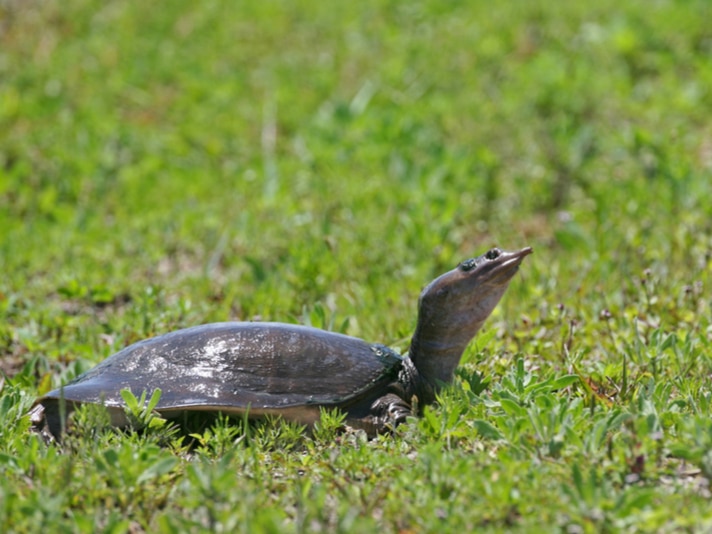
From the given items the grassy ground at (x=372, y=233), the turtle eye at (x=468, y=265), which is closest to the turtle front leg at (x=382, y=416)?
the grassy ground at (x=372, y=233)

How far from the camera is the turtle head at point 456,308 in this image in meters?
3.78

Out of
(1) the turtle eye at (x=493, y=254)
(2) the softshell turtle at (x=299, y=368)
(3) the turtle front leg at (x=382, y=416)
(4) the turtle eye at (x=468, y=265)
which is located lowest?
(3) the turtle front leg at (x=382, y=416)

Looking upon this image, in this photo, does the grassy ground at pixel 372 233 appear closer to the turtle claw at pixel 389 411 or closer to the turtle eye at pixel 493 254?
the turtle claw at pixel 389 411

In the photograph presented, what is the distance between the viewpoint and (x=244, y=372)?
148 inches

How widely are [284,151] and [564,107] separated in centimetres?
224

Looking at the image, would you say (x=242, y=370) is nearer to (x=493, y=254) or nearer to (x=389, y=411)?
(x=389, y=411)

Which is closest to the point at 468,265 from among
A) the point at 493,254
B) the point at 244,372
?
the point at 493,254

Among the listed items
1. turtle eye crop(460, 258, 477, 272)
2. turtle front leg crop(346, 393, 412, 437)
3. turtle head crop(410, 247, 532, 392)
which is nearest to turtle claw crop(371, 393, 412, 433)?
turtle front leg crop(346, 393, 412, 437)

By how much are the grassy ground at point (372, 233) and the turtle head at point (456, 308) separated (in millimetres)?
108

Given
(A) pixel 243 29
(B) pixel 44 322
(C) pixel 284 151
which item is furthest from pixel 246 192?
(A) pixel 243 29

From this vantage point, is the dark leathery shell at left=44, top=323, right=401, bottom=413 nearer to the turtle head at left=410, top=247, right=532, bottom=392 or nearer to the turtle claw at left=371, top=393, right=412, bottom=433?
the turtle claw at left=371, top=393, right=412, bottom=433

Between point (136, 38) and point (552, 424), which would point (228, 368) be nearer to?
point (552, 424)

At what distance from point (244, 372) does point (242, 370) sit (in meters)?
0.01

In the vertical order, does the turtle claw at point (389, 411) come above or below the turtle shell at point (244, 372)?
below
